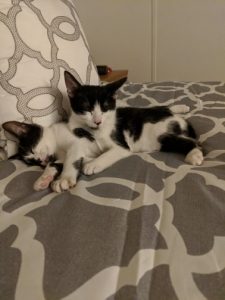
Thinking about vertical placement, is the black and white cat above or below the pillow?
below

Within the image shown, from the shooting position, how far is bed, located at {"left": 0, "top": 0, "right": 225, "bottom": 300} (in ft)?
1.71

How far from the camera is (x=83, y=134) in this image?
1.08m

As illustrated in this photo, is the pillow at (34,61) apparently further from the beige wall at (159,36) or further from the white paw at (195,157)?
the beige wall at (159,36)

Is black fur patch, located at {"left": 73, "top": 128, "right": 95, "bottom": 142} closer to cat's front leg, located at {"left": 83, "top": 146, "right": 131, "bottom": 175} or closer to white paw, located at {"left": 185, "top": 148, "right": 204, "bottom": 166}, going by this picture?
cat's front leg, located at {"left": 83, "top": 146, "right": 131, "bottom": 175}

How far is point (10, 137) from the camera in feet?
3.37

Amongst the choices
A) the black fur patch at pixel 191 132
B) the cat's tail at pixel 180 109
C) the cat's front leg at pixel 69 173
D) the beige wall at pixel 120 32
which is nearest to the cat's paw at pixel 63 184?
the cat's front leg at pixel 69 173

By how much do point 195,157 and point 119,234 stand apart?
414 millimetres

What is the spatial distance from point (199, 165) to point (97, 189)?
327 mm

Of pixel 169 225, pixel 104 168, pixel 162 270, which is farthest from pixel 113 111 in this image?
pixel 162 270

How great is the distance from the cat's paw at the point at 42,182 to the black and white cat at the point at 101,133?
0.27 ft

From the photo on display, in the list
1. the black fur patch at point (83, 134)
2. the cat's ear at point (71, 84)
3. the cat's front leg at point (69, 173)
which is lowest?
the cat's front leg at point (69, 173)

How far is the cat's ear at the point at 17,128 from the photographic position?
0.98m

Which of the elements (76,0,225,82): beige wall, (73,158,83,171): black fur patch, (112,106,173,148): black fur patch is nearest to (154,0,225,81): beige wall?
(76,0,225,82): beige wall

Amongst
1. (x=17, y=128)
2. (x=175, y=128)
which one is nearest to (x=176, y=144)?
(x=175, y=128)
